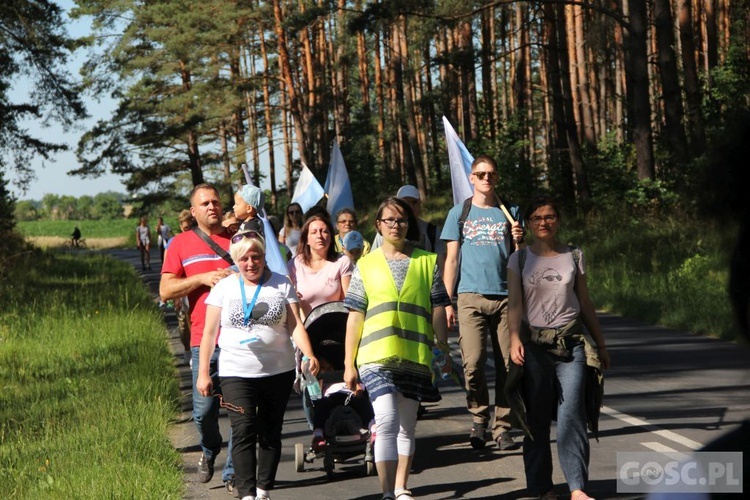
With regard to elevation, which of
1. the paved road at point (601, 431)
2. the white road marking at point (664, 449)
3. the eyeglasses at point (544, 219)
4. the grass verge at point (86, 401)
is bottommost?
the paved road at point (601, 431)

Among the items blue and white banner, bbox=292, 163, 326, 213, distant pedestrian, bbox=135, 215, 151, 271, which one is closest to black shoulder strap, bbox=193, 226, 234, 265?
blue and white banner, bbox=292, 163, 326, 213

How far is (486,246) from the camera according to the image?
8367 mm

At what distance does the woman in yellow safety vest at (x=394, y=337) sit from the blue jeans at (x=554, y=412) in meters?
0.61

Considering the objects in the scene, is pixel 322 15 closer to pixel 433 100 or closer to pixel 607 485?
pixel 433 100

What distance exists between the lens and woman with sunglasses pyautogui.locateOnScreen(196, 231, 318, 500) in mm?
6617

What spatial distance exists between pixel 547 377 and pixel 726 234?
510cm

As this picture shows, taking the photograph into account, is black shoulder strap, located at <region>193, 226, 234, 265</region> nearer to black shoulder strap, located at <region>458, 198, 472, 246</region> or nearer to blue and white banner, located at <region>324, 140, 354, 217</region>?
black shoulder strap, located at <region>458, 198, 472, 246</region>

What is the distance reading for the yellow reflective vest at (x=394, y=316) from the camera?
666 centimetres

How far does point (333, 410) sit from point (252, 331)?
1.50 metres

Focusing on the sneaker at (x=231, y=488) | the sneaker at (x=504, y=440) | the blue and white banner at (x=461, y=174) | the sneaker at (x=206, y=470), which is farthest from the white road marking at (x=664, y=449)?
the sneaker at (x=206, y=470)

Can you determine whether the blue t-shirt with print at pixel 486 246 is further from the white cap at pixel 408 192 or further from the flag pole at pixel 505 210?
the white cap at pixel 408 192

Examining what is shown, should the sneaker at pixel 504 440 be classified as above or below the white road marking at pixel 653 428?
above

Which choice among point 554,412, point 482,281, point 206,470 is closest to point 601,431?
point 482,281

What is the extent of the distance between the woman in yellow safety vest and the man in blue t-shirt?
153 centimetres
